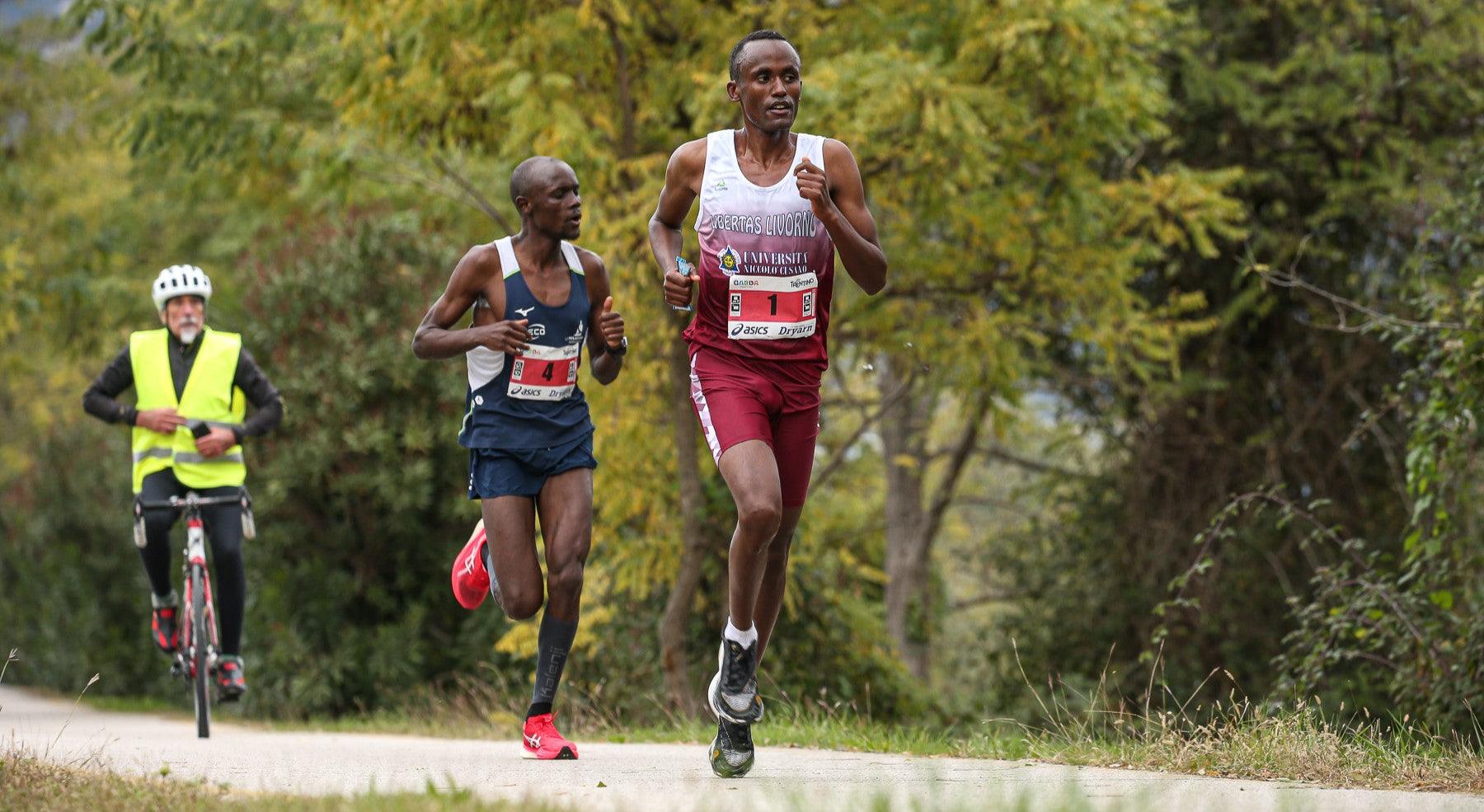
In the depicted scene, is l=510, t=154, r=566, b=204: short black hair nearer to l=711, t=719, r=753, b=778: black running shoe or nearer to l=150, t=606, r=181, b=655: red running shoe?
l=711, t=719, r=753, b=778: black running shoe

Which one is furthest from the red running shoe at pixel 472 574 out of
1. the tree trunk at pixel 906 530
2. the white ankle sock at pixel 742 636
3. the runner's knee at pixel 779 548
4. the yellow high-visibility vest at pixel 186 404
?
the tree trunk at pixel 906 530

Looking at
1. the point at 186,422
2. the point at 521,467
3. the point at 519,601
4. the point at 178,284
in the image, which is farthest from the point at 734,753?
the point at 178,284

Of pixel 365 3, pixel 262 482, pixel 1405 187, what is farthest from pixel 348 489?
pixel 1405 187

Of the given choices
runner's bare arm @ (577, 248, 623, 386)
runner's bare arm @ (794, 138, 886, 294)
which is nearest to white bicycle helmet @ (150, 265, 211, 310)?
runner's bare arm @ (577, 248, 623, 386)

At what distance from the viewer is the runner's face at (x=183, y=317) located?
950cm

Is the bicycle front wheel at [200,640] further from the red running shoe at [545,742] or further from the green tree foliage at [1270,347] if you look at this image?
the green tree foliage at [1270,347]

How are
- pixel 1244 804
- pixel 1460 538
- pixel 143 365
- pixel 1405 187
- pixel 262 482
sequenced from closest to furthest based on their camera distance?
pixel 1244 804
pixel 1460 538
pixel 143 365
pixel 1405 187
pixel 262 482

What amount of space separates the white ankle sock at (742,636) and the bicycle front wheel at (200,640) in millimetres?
4327

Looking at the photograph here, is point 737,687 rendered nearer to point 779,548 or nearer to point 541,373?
point 779,548

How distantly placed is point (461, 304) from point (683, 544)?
5.58m

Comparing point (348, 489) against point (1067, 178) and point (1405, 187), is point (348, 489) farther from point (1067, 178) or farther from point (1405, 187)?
point (1405, 187)

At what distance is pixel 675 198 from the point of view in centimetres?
631

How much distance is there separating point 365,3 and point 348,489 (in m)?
5.16

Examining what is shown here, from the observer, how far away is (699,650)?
13.1 meters
